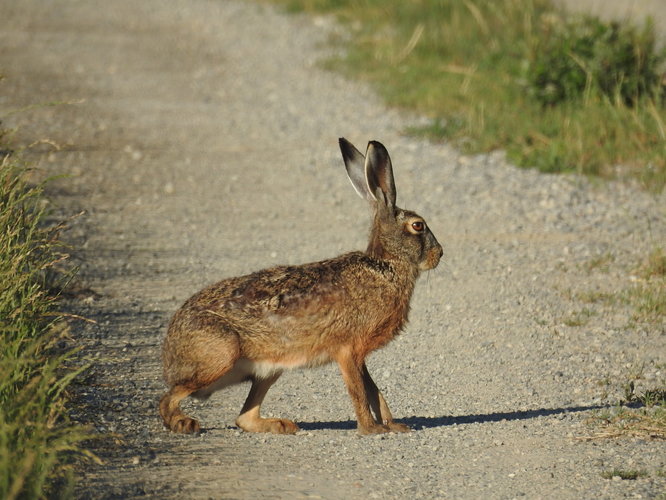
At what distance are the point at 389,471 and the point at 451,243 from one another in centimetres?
367

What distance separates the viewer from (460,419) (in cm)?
515

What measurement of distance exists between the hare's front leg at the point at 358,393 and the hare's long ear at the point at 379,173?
85cm

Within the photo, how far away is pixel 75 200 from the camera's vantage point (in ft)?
29.2

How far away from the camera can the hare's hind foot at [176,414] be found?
15.5 feet

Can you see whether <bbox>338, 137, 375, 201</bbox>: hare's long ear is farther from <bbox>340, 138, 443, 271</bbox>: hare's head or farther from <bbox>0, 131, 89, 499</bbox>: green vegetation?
<bbox>0, 131, 89, 499</bbox>: green vegetation

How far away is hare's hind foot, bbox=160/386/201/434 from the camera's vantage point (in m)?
4.72

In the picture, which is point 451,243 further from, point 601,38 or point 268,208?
point 601,38

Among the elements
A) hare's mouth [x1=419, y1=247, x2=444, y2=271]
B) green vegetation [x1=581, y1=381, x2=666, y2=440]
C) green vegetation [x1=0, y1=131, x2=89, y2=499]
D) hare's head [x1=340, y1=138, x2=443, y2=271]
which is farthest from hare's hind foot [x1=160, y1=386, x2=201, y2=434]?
green vegetation [x1=581, y1=381, x2=666, y2=440]

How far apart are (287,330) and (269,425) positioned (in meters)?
0.46

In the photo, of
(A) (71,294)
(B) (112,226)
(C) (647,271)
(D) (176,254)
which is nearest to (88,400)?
(A) (71,294)

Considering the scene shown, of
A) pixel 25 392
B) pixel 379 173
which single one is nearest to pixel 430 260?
pixel 379 173

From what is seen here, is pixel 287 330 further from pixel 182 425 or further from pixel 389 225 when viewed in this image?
pixel 389 225

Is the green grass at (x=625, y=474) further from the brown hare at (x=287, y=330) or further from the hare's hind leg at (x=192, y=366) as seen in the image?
the hare's hind leg at (x=192, y=366)

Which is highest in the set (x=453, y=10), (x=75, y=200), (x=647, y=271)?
(x=453, y=10)
